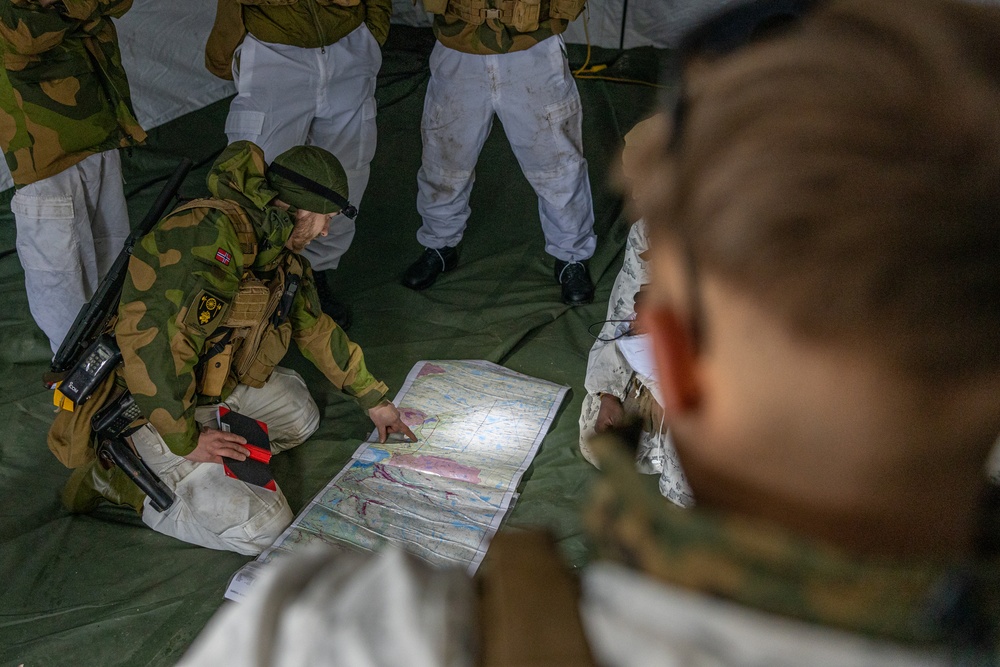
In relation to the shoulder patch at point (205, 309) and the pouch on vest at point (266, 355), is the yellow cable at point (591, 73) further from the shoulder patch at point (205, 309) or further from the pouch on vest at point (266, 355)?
the shoulder patch at point (205, 309)

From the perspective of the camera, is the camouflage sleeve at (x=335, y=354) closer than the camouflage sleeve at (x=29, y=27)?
No

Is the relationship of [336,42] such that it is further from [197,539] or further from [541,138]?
[197,539]

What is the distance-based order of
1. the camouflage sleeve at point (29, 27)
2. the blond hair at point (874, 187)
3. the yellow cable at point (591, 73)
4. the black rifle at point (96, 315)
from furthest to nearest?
the yellow cable at point (591, 73) < the camouflage sleeve at point (29, 27) < the black rifle at point (96, 315) < the blond hair at point (874, 187)

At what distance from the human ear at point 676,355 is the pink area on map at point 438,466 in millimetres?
1743

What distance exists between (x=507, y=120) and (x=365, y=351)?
2.89ft

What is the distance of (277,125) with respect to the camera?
96.2 inches

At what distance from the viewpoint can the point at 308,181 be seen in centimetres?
188

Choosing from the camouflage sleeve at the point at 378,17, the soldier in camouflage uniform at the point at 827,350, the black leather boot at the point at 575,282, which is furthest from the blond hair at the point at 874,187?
the camouflage sleeve at the point at 378,17

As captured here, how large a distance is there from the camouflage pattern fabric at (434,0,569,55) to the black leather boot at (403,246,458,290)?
0.69 metres

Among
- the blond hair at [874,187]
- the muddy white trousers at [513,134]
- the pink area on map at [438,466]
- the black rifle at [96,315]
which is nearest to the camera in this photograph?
the blond hair at [874,187]

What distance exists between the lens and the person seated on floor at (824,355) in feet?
1.06

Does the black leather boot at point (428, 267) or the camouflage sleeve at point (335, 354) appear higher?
the camouflage sleeve at point (335, 354)

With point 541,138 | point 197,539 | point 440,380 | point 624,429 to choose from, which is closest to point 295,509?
point 197,539

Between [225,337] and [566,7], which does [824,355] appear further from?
[566,7]
